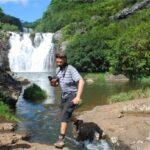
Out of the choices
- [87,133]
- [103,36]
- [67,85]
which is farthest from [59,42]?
[67,85]

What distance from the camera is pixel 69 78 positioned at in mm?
14844

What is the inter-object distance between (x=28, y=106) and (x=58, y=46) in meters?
61.9

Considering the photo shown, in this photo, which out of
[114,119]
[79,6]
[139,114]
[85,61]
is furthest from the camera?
[79,6]

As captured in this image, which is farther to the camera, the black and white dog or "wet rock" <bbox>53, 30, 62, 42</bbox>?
"wet rock" <bbox>53, 30, 62, 42</bbox>

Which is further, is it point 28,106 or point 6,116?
point 28,106

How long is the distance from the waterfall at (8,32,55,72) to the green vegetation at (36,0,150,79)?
463 centimetres

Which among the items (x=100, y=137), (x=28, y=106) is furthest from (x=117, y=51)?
(x=100, y=137)

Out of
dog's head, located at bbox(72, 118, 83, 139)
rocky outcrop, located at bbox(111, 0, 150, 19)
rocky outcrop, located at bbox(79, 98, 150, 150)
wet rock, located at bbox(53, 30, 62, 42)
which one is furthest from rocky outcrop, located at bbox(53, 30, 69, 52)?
dog's head, located at bbox(72, 118, 83, 139)

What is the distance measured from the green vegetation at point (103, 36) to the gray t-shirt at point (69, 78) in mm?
19261

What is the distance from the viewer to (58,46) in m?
91.8

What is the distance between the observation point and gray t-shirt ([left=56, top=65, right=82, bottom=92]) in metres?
14.8

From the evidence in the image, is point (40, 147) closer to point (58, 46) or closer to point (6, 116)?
point (6, 116)

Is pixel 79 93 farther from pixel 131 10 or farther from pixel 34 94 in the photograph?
pixel 131 10

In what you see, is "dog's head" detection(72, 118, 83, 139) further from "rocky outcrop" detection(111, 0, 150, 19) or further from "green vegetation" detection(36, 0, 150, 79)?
"rocky outcrop" detection(111, 0, 150, 19)
